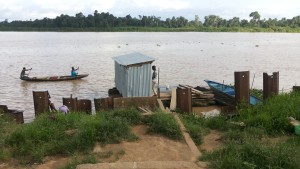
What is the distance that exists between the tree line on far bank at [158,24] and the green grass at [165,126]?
114m

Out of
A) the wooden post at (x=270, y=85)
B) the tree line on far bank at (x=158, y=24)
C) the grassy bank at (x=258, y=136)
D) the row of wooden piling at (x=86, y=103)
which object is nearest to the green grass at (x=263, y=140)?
the grassy bank at (x=258, y=136)

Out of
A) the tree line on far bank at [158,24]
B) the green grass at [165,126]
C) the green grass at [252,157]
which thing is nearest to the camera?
the green grass at [252,157]

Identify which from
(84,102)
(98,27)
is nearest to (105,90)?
(84,102)

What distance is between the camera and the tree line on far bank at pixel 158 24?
117 meters

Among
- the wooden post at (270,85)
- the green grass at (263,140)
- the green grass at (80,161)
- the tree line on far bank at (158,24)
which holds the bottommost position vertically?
the green grass at (80,161)

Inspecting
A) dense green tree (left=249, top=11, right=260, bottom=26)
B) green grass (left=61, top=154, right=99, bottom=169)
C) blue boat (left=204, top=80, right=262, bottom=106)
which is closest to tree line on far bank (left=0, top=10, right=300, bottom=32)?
dense green tree (left=249, top=11, right=260, bottom=26)

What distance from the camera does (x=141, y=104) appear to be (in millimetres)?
10086

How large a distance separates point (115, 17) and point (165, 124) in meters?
118

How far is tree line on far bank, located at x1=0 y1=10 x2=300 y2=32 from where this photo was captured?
4599 inches

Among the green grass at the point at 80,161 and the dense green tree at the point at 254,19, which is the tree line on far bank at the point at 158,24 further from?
the green grass at the point at 80,161

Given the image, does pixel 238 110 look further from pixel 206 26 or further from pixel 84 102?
pixel 206 26

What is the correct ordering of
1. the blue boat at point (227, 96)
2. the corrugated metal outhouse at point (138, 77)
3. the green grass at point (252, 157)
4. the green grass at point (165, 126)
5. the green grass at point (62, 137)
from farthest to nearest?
the corrugated metal outhouse at point (138, 77), the blue boat at point (227, 96), the green grass at point (165, 126), the green grass at point (62, 137), the green grass at point (252, 157)

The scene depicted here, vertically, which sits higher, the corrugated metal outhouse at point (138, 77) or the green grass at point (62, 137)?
the corrugated metal outhouse at point (138, 77)

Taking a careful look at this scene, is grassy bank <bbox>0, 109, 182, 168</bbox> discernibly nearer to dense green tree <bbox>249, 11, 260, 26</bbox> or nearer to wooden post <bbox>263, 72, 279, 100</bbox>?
wooden post <bbox>263, 72, 279, 100</bbox>
